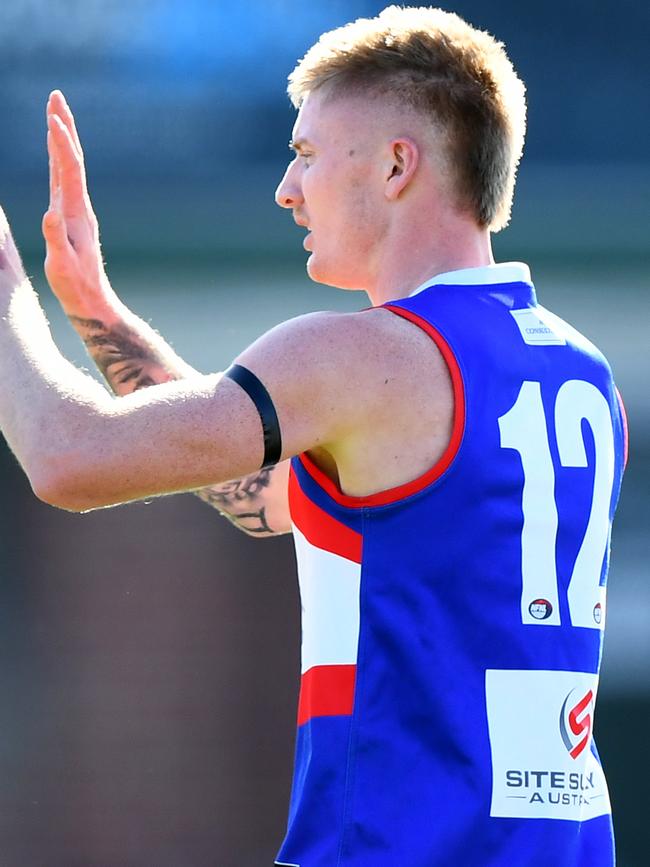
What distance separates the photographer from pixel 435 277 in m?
1.65

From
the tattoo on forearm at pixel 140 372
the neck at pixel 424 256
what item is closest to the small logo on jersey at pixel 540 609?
the neck at pixel 424 256

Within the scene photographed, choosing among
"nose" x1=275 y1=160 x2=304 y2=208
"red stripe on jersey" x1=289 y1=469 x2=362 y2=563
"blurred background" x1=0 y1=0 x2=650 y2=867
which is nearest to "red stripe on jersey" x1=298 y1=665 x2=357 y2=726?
"red stripe on jersey" x1=289 y1=469 x2=362 y2=563

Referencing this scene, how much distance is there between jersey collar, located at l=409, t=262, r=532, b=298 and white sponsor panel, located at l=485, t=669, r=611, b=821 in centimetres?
47

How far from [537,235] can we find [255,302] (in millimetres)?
663

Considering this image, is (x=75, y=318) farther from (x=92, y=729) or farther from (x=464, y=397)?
(x=92, y=729)

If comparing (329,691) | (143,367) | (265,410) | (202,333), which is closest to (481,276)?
(265,410)

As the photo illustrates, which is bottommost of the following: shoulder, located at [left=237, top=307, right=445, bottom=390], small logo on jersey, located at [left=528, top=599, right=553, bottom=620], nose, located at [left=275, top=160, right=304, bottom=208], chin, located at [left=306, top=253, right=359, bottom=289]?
small logo on jersey, located at [left=528, top=599, right=553, bottom=620]

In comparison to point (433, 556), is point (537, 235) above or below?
above

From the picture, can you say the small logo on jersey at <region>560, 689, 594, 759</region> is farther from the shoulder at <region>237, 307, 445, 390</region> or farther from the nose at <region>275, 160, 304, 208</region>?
the nose at <region>275, 160, 304, 208</region>

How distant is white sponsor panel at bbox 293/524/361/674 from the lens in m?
1.53

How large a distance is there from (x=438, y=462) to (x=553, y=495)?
159 millimetres

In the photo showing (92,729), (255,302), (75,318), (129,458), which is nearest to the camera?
(129,458)

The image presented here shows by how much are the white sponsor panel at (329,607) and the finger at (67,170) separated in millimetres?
644

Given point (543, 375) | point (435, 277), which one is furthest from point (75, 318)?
point (543, 375)
